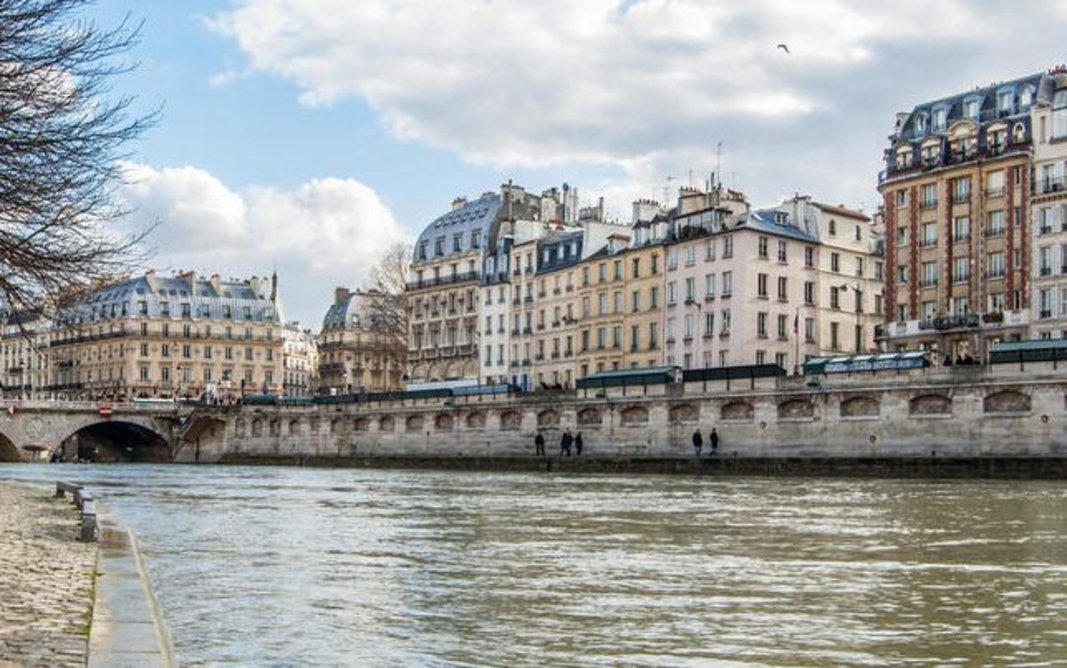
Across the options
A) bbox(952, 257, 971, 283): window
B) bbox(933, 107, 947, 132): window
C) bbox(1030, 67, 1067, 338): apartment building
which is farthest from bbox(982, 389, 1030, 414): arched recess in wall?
bbox(933, 107, 947, 132): window

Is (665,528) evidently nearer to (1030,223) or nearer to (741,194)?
(1030,223)

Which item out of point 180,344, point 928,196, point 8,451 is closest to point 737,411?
point 928,196

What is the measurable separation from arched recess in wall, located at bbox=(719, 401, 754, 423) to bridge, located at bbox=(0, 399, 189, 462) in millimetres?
60788

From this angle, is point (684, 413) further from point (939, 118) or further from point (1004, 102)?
point (1004, 102)

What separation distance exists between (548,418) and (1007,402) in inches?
1294

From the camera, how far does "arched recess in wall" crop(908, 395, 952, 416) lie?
6150cm

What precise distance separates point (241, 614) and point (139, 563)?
3.20 meters

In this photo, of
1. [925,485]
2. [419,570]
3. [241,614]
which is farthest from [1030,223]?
[241,614]

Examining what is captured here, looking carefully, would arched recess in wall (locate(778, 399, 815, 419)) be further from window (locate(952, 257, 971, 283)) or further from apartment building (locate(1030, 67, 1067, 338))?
window (locate(952, 257, 971, 283))

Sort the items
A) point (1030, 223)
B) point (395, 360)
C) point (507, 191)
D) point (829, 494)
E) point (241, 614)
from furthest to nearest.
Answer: point (395, 360) < point (507, 191) < point (1030, 223) < point (829, 494) < point (241, 614)

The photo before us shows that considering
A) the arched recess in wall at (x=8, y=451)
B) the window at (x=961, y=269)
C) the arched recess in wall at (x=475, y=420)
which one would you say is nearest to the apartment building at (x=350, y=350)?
the arched recess in wall at (x=8, y=451)

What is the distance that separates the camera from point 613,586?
16.6 metres

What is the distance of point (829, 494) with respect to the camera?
42219mm

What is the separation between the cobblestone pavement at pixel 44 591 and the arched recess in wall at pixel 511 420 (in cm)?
6424
